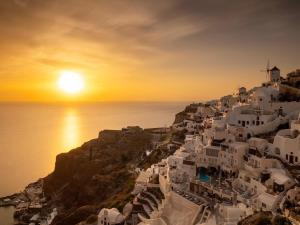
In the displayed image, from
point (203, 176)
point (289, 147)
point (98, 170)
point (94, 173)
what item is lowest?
point (94, 173)

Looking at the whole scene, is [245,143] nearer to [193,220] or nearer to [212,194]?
[212,194]

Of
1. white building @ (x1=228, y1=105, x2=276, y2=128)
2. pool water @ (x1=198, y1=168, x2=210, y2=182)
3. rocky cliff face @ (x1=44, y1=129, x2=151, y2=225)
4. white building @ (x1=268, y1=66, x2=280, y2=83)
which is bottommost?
rocky cliff face @ (x1=44, y1=129, x2=151, y2=225)

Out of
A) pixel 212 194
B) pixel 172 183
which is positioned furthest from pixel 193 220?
pixel 172 183

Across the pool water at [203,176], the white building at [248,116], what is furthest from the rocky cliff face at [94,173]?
the pool water at [203,176]

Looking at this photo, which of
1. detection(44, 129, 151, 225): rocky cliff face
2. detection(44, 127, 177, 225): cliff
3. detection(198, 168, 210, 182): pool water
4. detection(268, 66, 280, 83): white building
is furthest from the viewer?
detection(44, 129, 151, 225): rocky cliff face

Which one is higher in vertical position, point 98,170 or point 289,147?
point 289,147

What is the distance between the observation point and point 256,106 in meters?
48.7

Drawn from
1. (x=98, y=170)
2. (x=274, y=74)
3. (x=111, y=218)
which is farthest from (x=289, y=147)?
(x=98, y=170)

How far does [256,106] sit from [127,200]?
21520 millimetres

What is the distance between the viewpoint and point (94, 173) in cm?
7931

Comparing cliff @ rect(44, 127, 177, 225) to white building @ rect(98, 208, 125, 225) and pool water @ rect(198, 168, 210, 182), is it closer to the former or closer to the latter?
white building @ rect(98, 208, 125, 225)

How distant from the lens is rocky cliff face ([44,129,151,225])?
66812 millimetres

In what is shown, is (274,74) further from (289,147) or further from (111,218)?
(111,218)

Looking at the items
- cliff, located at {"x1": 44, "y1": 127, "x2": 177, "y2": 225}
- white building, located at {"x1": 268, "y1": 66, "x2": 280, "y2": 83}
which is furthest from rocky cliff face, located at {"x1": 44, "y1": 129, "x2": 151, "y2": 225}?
white building, located at {"x1": 268, "y1": 66, "x2": 280, "y2": 83}
